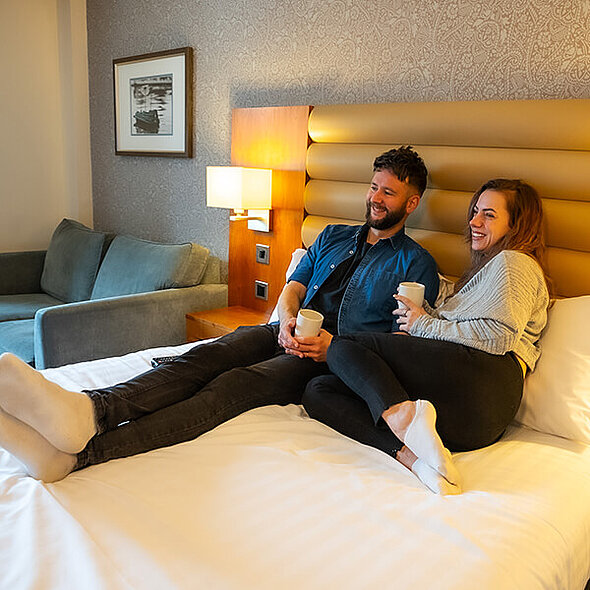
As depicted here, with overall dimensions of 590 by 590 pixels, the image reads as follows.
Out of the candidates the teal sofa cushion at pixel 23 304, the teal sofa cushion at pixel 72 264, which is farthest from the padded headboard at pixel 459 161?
the teal sofa cushion at pixel 23 304

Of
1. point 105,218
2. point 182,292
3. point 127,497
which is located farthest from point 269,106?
point 127,497

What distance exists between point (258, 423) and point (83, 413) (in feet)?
1.59

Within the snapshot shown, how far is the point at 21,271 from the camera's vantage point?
3.95 metres

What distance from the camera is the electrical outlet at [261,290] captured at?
3066 millimetres

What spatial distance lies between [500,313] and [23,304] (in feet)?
9.84

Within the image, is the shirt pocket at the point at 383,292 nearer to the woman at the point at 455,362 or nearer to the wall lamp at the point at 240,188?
the woman at the point at 455,362

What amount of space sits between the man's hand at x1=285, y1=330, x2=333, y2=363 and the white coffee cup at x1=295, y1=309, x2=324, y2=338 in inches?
3.7

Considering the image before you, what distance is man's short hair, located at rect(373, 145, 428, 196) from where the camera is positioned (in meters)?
2.13

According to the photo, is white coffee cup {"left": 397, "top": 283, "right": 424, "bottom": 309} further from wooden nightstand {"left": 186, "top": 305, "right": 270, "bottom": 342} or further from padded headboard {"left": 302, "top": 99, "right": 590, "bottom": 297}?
wooden nightstand {"left": 186, "top": 305, "right": 270, "bottom": 342}

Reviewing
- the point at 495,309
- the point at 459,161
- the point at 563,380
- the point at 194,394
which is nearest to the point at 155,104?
the point at 459,161

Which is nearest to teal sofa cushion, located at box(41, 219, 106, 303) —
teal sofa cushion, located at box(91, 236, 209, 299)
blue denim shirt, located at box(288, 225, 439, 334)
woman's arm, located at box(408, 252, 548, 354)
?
teal sofa cushion, located at box(91, 236, 209, 299)

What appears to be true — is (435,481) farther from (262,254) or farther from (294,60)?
(294,60)

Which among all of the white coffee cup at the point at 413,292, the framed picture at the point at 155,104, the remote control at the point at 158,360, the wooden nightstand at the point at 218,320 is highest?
the framed picture at the point at 155,104

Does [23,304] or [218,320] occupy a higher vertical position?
[218,320]
